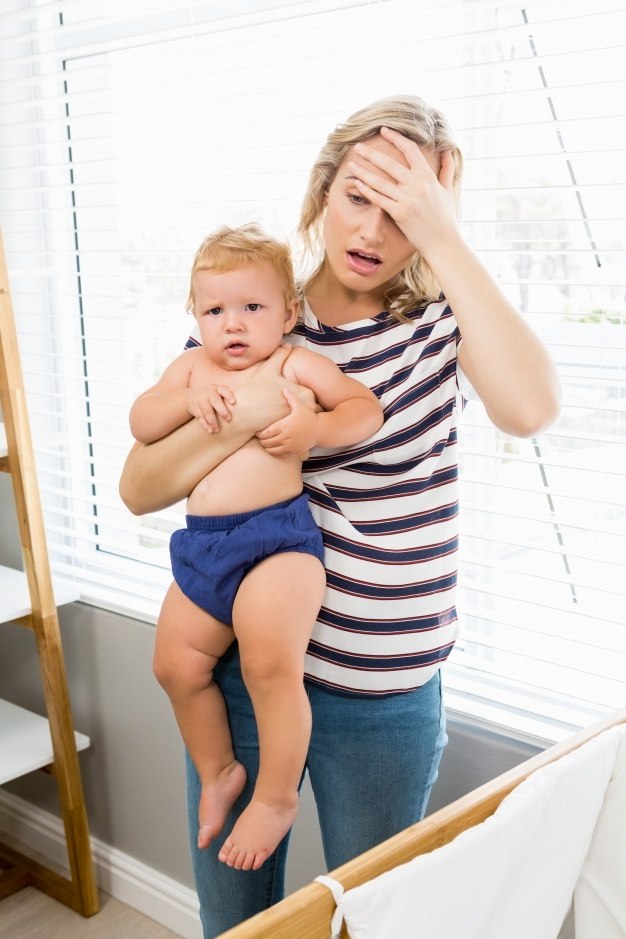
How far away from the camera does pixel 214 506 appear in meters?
1.18

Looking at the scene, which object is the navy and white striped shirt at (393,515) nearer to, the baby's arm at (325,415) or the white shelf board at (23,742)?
the baby's arm at (325,415)

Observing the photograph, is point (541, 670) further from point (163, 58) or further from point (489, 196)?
point (163, 58)

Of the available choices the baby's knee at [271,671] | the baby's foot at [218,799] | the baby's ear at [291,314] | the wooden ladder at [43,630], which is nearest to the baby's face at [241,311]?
the baby's ear at [291,314]

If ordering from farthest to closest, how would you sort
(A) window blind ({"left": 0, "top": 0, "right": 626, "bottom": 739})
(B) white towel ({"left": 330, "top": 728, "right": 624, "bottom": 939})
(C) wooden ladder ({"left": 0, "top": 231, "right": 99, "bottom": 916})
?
(C) wooden ladder ({"left": 0, "top": 231, "right": 99, "bottom": 916}), (A) window blind ({"left": 0, "top": 0, "right": 626, "bottom": 739}), (B) white towel ({"left": 330, "top": 728, "right": 624, "bottom": 939})

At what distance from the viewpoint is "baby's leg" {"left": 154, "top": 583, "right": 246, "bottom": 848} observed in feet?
3.94

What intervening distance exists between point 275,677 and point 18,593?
1.10 m

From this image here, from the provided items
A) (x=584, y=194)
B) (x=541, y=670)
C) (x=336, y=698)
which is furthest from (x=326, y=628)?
(x=584, y=194)

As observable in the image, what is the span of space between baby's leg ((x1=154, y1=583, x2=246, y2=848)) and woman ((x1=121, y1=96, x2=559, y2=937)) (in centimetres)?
3

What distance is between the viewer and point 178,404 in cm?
119

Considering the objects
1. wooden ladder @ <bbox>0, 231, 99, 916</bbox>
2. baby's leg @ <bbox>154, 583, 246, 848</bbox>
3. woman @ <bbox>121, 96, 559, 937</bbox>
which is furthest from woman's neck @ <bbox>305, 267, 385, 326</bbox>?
wooden ladder @ <bbox>0, 231, 99, 916</bbox>

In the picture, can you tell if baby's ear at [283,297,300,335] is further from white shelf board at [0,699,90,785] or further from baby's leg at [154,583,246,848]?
white shelf board at [0,699,90,785]

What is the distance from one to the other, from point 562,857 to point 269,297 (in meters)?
0.70

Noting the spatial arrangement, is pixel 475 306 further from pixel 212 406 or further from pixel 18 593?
pixel 18 593

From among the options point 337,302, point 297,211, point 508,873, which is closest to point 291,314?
point 337,302
